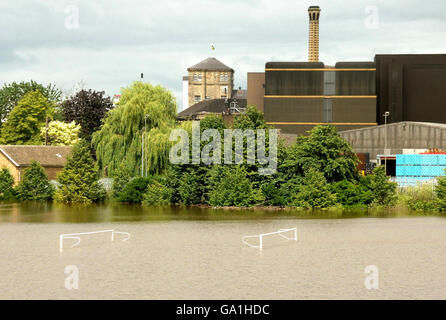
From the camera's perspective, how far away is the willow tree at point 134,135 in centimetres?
5416

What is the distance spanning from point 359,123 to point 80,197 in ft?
163

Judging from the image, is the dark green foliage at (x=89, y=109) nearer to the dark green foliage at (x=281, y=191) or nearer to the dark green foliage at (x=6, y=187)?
the dark green foliage at (x=6, y=187)

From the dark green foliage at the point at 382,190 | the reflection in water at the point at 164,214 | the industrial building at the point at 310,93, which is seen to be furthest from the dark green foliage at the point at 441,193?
the industrial building at the point at 310,93

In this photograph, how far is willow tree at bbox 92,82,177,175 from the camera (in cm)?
5416

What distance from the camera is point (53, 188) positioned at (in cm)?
5378

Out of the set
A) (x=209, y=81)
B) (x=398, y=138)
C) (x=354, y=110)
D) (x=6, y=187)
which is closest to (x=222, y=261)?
(x=6, y=187)

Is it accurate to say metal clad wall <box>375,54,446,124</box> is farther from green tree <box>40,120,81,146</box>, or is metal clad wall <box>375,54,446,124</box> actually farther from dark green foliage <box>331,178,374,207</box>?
dark green foliage <box>331,178,374,207</box>

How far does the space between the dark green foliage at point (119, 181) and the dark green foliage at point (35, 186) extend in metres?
5.11

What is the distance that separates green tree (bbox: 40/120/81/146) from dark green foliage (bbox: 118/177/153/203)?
33.6 meters

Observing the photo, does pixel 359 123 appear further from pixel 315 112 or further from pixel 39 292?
pixel 39 292

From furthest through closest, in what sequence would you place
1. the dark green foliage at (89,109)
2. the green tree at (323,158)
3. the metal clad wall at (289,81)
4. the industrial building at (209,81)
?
the industrial building at (209,81)
the metal clad wall at (289,81)
the dark green foliage at (89,109)
the green tree at (323,158)

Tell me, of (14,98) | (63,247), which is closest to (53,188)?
(63,247)
